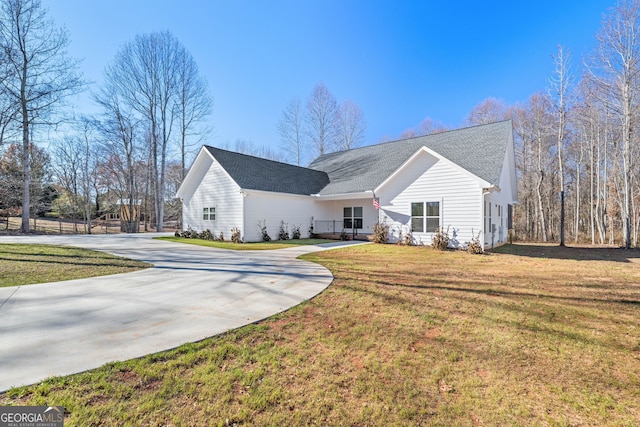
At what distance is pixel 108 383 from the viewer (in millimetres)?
2342

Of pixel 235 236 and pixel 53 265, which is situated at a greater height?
pixel 235 236

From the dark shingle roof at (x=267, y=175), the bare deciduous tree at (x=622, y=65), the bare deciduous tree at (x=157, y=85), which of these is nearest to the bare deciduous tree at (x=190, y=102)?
the bare deciduous tree at (x=157, y=85)

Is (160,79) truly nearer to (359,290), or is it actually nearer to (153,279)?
(153,279)

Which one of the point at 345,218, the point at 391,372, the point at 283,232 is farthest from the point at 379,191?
the point at 391,372

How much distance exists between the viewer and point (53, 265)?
716cm

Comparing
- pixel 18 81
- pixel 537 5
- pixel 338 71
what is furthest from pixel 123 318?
pixel 18 81

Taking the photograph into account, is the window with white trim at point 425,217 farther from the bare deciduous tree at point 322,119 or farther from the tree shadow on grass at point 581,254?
the bare deciduous tree at point 322,119

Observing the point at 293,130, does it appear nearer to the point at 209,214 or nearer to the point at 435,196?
the point at 209,214

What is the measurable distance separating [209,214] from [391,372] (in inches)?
620

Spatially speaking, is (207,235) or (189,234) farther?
(189,234)

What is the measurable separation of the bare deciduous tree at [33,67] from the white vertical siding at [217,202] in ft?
37.5

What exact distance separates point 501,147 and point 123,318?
51.6 feet

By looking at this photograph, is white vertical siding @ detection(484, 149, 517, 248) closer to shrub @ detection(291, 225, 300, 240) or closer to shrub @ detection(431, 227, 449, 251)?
shrub @ detection(431, 227, 449, 251)

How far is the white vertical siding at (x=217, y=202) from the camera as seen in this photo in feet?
48.1
